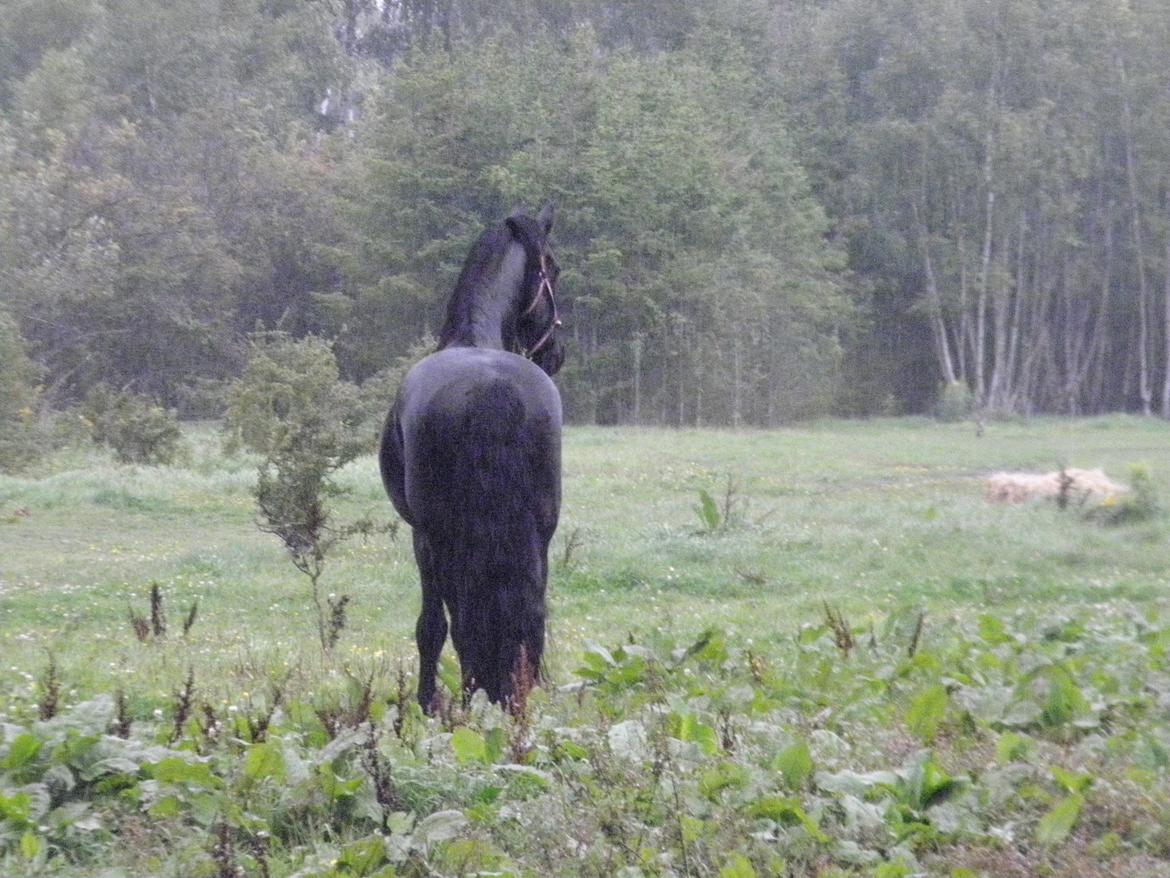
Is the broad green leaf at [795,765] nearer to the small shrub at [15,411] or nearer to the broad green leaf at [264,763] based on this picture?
the broad green leaf at [264,763]

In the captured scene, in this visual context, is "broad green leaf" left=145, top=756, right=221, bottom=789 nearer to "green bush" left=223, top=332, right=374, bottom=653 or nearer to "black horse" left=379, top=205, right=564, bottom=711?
"black horse" left=379, top=205, right=564, bottom=711

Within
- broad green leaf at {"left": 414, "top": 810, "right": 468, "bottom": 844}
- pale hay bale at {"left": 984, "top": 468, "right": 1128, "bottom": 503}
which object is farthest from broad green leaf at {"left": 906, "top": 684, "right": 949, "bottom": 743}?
pale hay bale at {"left": 984, "top": 468, "right": 1128, "bottom": 503}

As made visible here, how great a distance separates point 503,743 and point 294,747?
0.65 meters

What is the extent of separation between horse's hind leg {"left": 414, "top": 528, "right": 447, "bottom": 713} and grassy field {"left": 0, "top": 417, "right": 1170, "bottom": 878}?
0.54 ft

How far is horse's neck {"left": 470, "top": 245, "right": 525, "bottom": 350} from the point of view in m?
6.45

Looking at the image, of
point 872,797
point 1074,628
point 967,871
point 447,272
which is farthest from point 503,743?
point 447,272

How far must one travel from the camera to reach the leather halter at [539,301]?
6.82m

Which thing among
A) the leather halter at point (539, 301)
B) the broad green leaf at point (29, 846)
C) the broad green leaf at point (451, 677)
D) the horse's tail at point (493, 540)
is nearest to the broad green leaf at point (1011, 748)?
the horse's tail at point (493, 540)

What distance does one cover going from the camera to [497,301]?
21.7ft

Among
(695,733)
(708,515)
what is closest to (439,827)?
(695,733)

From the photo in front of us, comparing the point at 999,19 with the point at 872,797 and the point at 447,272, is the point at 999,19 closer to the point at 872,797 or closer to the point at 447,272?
the point at 447,272

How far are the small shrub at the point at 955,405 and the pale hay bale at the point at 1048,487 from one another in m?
20.2

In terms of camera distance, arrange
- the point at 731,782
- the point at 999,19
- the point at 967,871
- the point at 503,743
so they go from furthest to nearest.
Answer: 1. the point at 999,19
2. the point at 503,743
3. the point at 731,782
4. the point at 967,871

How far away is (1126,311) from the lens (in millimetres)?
40062
